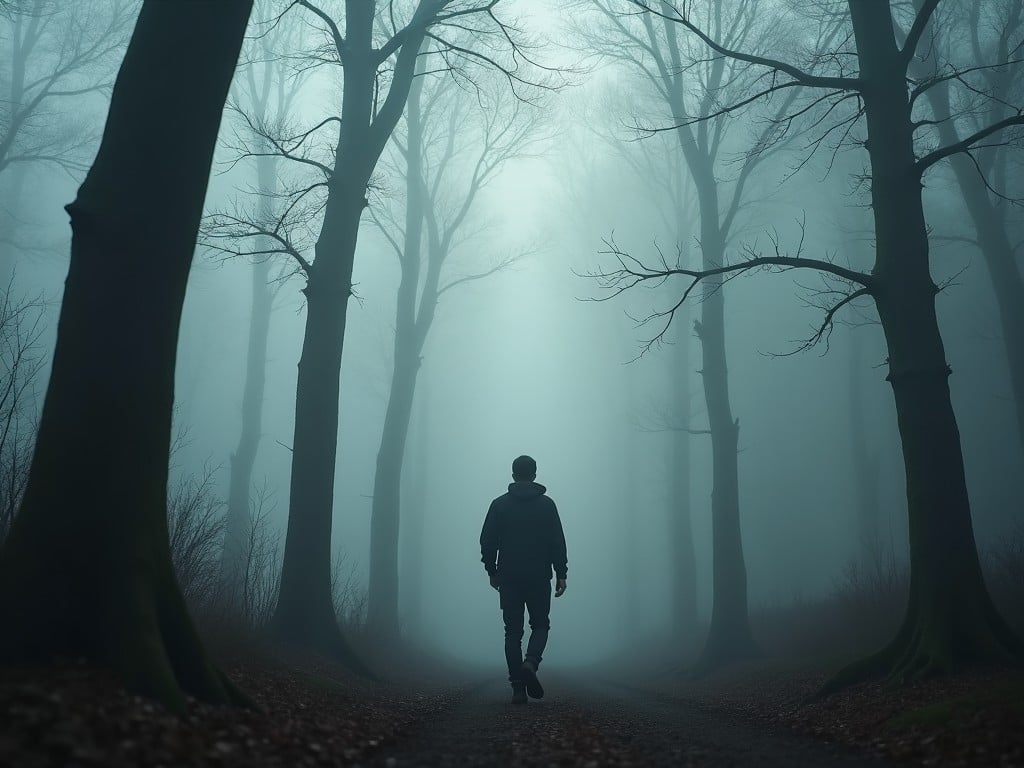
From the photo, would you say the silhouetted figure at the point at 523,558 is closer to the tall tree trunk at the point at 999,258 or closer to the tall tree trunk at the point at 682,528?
the tall tree trunk at the point at 999,258

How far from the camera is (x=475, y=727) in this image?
498 centimetres

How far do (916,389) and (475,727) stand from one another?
4844 millimetres

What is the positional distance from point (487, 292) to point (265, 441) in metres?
26.6

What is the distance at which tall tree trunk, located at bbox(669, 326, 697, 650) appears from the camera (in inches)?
773

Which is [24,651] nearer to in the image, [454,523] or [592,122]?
[592,122]

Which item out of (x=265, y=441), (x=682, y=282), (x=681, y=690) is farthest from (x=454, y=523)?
(x=681, y=690)

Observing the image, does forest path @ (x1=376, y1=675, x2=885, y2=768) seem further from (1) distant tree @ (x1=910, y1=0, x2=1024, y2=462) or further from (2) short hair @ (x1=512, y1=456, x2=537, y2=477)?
(1) distant tree @ (x1=910, y1=0, x2=1024, y2=462)

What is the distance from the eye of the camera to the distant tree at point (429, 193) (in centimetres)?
1644

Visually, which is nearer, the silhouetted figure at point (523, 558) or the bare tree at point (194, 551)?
the silhouetted figure at point (523, 558)

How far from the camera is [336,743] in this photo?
3.63m

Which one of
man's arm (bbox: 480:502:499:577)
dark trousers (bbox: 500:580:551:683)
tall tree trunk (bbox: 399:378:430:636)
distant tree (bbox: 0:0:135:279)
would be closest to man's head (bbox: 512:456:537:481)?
man's arm (bbox: 480:502:499:577)

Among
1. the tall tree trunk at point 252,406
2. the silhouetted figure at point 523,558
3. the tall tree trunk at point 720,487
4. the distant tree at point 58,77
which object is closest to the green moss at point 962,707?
the silhouetted figure at point 523,558

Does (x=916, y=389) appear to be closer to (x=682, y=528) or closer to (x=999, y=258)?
(x=999, y=258)

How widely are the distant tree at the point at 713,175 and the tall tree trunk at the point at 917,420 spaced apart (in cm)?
463
